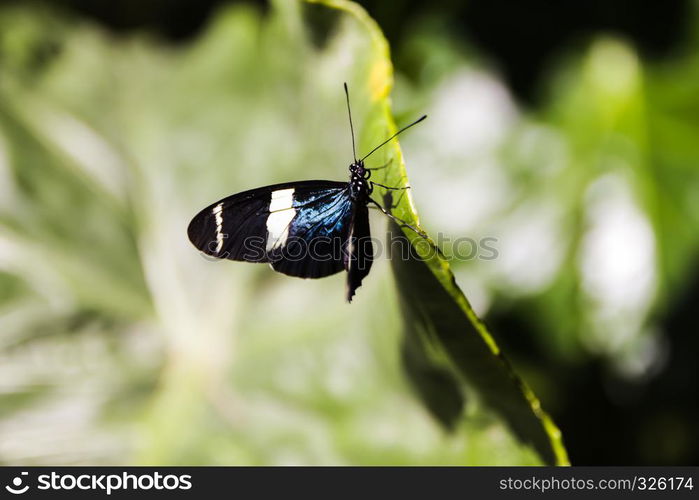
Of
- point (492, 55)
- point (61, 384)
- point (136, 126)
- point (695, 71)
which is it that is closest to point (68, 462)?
point (61, 384)

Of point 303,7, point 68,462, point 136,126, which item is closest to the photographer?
point 303,7

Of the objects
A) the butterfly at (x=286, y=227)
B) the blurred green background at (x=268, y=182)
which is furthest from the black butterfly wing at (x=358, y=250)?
the blurred green background at (x=268, y=182)

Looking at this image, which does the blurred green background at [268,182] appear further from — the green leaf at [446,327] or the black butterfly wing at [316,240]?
the green leaf at [446,327]

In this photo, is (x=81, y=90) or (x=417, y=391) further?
(x=81, y=90)

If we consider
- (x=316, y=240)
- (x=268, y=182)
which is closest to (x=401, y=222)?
(x=316, y=240)

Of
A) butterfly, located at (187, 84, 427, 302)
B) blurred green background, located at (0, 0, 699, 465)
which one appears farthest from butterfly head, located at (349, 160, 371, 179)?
blurred green background, located at (0, 0, 699, 465)

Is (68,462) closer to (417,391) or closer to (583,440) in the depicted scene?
(417,391)

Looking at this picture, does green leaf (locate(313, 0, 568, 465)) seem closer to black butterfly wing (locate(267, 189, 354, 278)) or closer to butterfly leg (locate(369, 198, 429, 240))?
butterfly leg (locate(369, 198, 429, 240))
